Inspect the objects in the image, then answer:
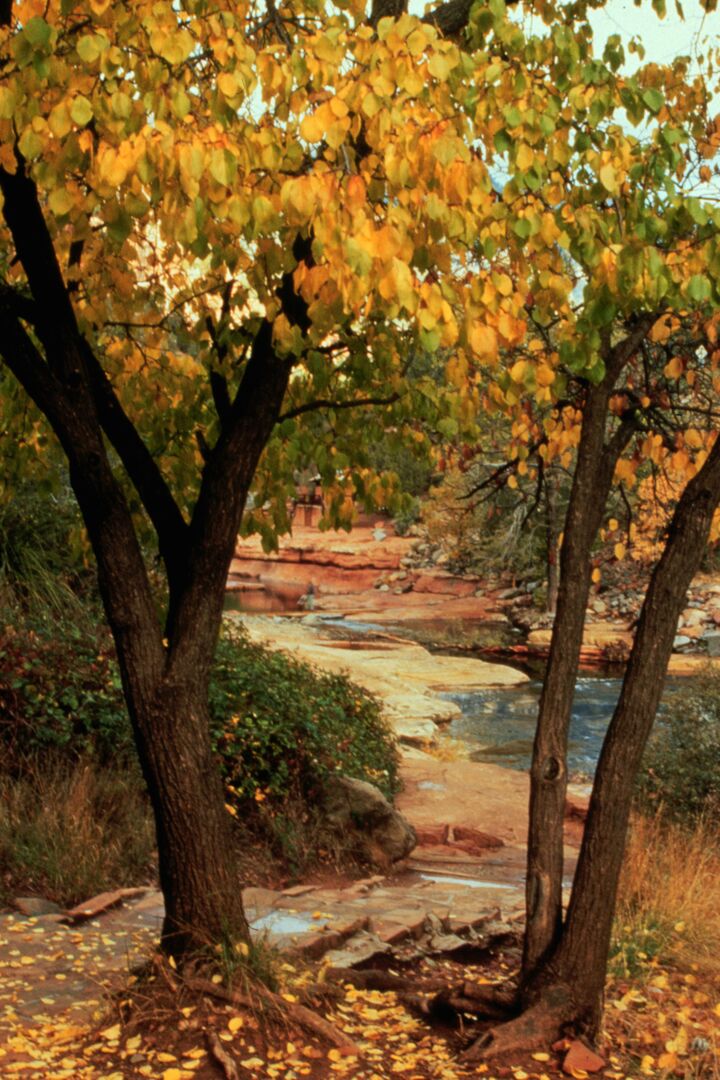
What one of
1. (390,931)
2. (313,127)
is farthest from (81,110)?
(390,931)

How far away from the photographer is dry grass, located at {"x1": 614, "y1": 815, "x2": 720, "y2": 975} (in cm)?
559

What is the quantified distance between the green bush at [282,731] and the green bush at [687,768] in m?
2.30

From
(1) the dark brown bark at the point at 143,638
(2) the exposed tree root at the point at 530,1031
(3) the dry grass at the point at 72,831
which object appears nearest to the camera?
(2) the exposed tree root at the point at 530,1031

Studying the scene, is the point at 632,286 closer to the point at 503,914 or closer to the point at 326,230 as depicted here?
the point at 326,230

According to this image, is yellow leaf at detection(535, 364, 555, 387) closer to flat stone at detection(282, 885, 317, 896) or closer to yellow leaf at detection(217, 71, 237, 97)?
yellow leaf at detection(217, 71, 237, 97)

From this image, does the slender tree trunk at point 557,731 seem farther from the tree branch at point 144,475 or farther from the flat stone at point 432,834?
the flat stone at point 432,834

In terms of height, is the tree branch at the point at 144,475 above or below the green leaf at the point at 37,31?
below

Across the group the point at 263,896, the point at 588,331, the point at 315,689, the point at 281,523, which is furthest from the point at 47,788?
the point at 588,331

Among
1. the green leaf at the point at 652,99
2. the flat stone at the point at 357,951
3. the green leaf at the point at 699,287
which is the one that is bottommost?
the flat stone at the point at 357,951

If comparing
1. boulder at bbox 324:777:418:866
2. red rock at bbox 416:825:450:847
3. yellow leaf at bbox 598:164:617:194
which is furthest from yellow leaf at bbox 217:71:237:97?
red rock at bbox 416:825:450:847

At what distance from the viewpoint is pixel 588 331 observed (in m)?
4.04

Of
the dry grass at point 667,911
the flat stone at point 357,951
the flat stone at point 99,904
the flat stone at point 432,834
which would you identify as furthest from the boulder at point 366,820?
the flat stone at point 357,951

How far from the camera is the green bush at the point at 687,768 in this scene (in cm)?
995

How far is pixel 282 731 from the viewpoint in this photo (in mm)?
8789
